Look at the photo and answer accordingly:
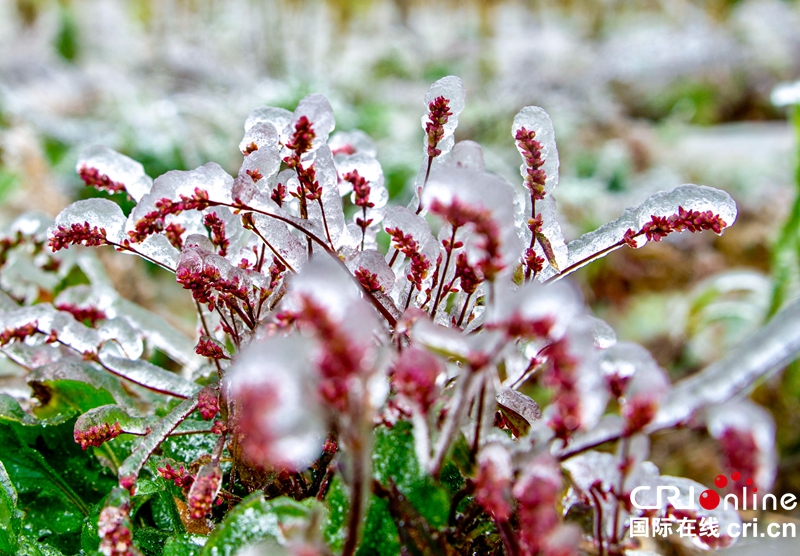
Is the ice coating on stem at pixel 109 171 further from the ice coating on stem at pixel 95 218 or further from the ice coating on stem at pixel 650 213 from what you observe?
the ice coating on stem at pixel 650 213

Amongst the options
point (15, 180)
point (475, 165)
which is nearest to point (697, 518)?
point (475, 165)

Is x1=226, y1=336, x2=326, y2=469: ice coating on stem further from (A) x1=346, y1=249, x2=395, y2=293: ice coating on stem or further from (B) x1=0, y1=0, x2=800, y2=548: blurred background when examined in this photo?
(B) x1=0, y1=0, x2=800, y2=548: blurred background

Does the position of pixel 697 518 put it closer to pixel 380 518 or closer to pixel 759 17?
pixel 380 518

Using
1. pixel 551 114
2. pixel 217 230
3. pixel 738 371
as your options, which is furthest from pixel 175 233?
pixel 551 114

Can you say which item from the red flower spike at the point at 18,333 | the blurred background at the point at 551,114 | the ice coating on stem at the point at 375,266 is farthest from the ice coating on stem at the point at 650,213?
the blurred background at the point at 551,114

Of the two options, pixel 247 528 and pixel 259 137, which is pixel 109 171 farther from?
pixel 247 528
